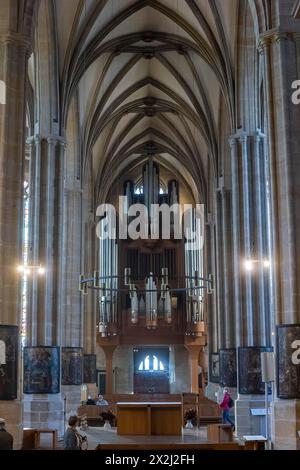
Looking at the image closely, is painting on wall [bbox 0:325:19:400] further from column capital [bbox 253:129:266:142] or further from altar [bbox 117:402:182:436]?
column capital [bbox 253:129:266:142]

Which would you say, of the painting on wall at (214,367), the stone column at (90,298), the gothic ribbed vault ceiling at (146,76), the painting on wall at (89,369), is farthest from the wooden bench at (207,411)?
the gothic ribbed vault ceiling at (146,76)

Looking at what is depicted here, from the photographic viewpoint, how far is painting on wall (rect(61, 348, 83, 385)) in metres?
26.1

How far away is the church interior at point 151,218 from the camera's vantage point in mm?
15273

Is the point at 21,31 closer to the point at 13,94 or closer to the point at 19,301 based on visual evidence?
the point at 13,94

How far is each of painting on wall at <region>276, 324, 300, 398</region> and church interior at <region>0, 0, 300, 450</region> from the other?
3 cm

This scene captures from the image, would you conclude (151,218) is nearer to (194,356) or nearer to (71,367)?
(194,356)

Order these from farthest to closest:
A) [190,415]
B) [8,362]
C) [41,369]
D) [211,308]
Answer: [211,308] → [190,415] → [41,369] → [8,362]

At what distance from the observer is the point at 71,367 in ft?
86.9

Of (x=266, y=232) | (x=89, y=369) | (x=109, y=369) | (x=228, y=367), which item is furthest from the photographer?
(x=109, y=369)

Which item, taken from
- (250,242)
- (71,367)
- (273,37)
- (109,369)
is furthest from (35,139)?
(109,369)

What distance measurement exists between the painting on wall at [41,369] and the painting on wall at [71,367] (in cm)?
526

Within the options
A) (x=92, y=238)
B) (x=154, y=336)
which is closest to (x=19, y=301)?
(x=92, y=238)

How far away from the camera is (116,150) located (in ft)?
122

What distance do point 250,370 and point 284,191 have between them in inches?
309
